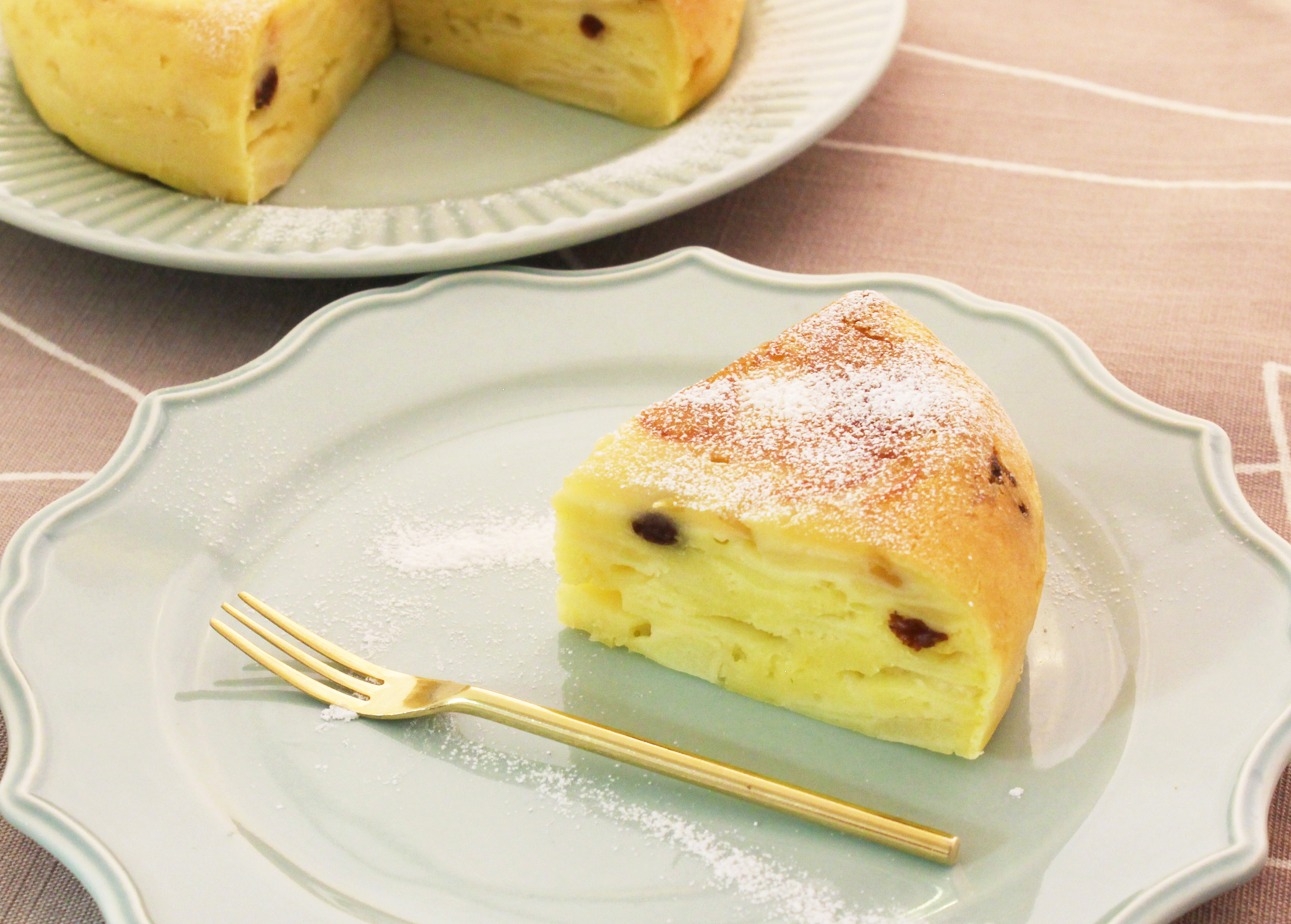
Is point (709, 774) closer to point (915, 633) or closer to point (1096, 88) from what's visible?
point (915, 633)

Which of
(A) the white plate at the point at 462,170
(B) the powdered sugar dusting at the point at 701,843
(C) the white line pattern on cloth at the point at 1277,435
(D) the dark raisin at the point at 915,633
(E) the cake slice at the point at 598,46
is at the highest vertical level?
(E) the cake slice at the point at 598,46

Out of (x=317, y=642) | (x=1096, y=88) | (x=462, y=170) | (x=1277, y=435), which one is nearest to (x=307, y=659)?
(x=317, y=642)

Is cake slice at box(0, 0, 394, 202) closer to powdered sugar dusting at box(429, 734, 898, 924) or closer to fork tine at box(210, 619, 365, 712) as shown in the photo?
fork tine at box(210, 619, 365, 712)

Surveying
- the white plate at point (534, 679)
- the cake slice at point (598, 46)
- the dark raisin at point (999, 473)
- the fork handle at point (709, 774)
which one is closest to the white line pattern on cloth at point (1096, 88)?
the cake slice at point (598, 46)

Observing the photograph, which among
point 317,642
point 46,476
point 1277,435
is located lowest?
point 317,642

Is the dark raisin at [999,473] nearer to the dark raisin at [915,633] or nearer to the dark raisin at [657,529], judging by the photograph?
the dark raisin at [915,633]
